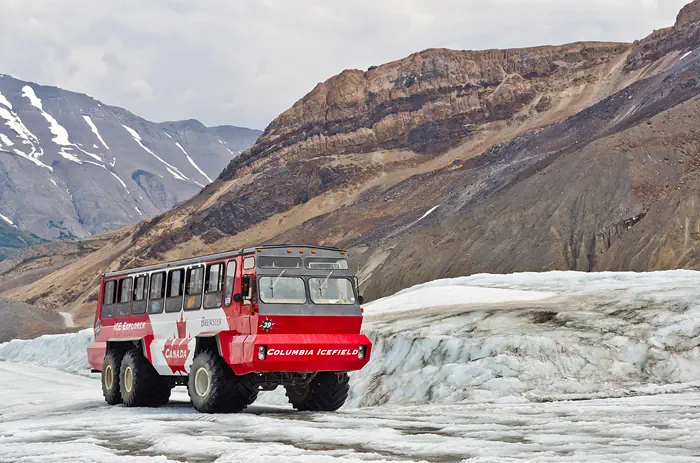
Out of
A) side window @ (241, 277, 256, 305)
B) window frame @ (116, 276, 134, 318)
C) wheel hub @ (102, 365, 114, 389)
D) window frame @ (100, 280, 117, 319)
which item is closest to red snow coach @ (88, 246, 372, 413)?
side window @ (241, 277, 256, 305)

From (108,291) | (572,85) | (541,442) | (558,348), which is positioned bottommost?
(541,442)

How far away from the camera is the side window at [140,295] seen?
18.3 m

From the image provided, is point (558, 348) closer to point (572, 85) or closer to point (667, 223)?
point (667, 223)

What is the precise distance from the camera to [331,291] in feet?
51.1

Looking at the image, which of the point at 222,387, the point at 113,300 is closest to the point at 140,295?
the point at 113,300

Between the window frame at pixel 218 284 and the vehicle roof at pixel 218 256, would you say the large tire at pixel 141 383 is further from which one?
the window frame at pixel 218 284

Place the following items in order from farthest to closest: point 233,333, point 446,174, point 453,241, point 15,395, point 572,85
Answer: point 572,85 → point 446,174 → point 453,241 → point 15,395 → point 233,333

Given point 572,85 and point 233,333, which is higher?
point 572,85

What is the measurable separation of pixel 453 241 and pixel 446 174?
106 ft

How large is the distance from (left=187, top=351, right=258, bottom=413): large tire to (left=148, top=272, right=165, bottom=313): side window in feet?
8.77

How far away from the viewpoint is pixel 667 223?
48094mm

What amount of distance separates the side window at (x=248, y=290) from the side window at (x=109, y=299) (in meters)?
6.25

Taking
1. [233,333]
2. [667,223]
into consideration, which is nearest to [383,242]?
[667,223]

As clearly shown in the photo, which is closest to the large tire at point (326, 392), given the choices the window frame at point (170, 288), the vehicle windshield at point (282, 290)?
the vehicle windshield at point (282, 290)
